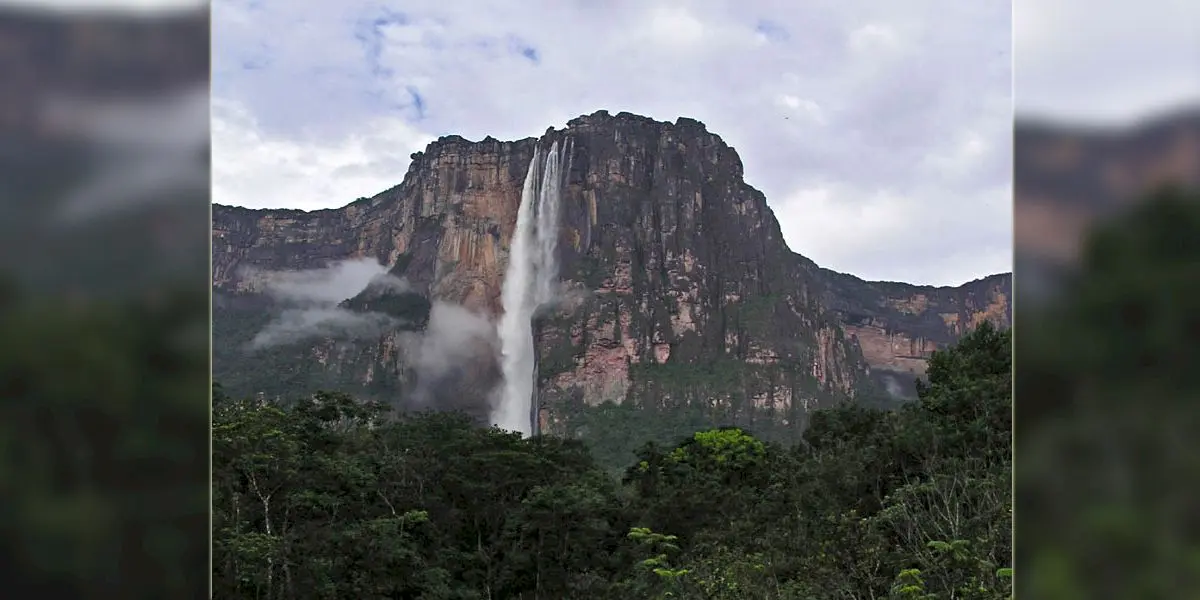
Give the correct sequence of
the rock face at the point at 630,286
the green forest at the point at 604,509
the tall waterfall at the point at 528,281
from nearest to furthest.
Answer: the green forest at the point at 604,509 < the rock face at the point at 630,286 < the tall waterfall at the point at 528,281

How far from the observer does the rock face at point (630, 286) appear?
94.3 ft

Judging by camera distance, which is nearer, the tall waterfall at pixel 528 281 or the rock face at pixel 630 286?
the rock face at pixel 630 286

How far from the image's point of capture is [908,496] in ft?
20.8

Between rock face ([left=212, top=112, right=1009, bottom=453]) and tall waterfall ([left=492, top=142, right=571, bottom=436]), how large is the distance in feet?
1.73

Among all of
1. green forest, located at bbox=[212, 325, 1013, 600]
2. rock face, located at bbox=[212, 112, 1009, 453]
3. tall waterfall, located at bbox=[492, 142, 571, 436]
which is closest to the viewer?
green forest, located at bbox=[212, 325, 1013, 600]

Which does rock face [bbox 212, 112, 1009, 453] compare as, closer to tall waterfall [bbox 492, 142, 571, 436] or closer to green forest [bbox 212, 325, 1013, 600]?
tall waterfall [bbox 492, 142, 571, 436]

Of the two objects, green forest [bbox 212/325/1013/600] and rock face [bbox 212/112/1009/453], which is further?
rock face [bbox 212/112/1009/453]

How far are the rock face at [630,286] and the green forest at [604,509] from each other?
1515cm

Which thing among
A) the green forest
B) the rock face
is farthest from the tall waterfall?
the green forest

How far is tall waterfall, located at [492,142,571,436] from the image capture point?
30.8 meters

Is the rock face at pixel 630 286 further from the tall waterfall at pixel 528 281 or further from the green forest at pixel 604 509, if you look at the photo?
the green forest at pixel 604 509

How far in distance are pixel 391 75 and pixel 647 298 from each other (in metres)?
14.3

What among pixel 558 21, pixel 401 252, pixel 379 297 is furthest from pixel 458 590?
pixel 401 252

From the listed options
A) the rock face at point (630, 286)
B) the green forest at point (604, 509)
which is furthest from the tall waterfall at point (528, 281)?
the green forest at point (604, 509)
